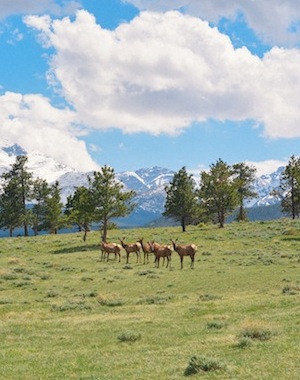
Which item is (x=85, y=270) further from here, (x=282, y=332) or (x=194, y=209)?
(x=194, y=209)

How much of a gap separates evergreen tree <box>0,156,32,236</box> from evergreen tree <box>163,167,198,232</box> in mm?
30283

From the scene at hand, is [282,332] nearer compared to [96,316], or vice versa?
[282,332]

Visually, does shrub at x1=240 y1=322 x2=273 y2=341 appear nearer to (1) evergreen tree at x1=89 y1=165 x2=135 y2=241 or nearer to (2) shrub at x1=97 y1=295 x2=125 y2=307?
(2) shrub at x1=97 y1=295 x2=125 y2=307

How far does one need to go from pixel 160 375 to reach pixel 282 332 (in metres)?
5.51

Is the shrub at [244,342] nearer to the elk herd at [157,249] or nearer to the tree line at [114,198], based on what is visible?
the elk herd at [157,249]

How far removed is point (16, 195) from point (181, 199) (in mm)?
35922

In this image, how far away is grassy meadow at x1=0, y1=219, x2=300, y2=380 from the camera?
12.3 m

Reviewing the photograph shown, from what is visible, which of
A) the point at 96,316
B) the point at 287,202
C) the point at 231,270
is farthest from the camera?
the point at 287,202

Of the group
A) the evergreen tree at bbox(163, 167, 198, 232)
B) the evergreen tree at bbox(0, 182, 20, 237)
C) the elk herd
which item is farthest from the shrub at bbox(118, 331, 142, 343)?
the evergreen tree at bbox(0, 182, 20, 237)

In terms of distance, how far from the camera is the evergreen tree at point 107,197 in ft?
209

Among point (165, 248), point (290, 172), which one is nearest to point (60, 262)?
point (165, 248)

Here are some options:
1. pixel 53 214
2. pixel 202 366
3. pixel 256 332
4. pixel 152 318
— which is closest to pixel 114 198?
pixel 53 214

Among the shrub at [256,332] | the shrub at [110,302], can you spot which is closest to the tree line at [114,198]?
the shrub at [110,302]

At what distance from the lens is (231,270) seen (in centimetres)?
3775
